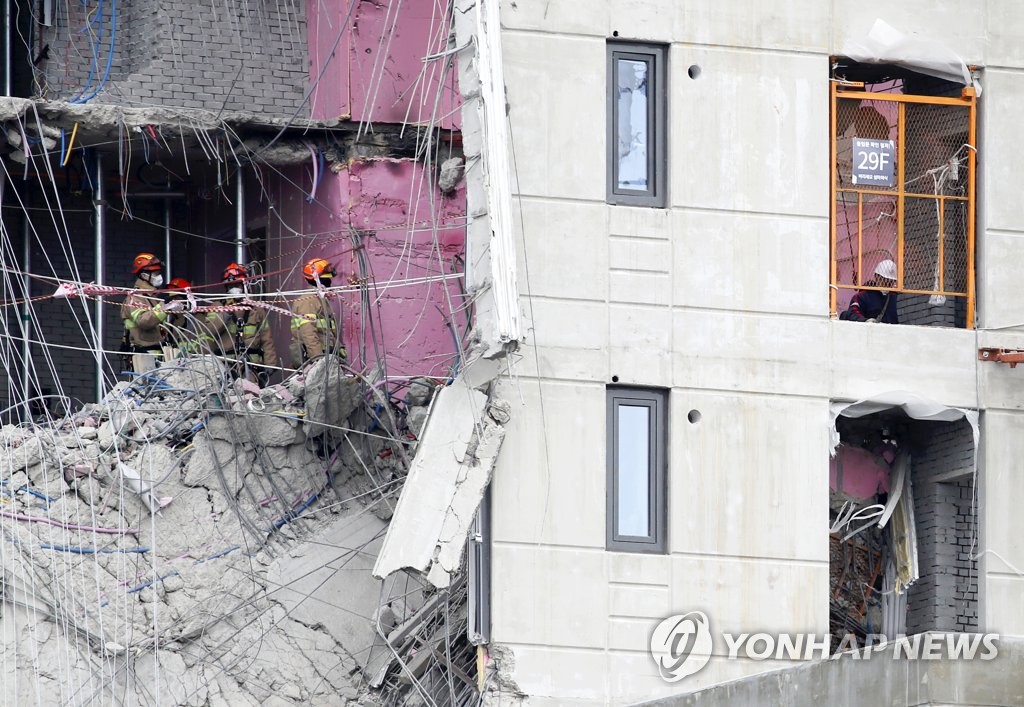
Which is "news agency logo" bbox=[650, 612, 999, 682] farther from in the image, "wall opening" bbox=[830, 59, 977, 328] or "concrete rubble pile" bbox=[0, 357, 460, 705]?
"wall opening" bbox=[830, 59, 977, 328]

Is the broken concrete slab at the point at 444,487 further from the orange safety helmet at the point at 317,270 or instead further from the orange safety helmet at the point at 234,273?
the orange safety helmet at the point at 234,273

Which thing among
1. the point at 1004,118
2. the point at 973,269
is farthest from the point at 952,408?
the point at 1004,118

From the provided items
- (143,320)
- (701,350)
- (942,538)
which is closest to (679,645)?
(701,350)

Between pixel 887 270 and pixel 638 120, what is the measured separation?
2680mm

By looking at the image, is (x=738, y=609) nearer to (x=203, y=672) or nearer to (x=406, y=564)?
(x=406, y=564)

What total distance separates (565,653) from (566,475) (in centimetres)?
145

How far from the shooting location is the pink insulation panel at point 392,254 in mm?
22969

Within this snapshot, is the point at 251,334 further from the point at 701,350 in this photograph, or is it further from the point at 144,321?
the point at 701,350

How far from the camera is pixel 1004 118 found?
2056 cm

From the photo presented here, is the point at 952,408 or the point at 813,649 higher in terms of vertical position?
the point at 952,408

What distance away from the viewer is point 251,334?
23.2 metres

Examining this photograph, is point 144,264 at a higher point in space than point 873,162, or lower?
lower

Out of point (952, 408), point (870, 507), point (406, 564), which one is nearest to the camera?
point (406, 564)

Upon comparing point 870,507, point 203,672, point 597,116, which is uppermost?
point 597,116
